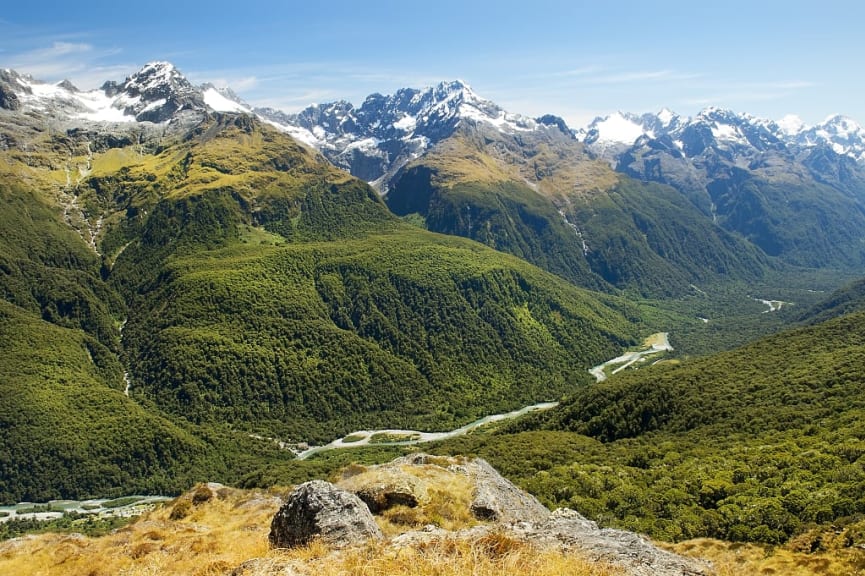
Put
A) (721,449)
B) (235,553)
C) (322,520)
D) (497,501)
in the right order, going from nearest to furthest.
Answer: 1. (322,520)
2. (235,553)
3. (497,501)
4. (721,449)

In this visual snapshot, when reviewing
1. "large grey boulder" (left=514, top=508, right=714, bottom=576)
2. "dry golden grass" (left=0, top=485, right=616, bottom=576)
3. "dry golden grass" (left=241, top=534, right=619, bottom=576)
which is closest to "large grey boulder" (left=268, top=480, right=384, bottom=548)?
"dry golden grass" (left=0, top=485, right=616, bottom=576)

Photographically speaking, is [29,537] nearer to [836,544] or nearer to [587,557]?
[587,557]

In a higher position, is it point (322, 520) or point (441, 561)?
point (441, 561)

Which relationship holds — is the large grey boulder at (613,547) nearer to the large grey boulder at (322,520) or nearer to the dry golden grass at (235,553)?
the dry golden grass at (235,553)

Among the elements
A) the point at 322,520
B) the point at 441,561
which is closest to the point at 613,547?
the point at 441,561

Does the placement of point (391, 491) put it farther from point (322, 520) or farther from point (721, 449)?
point (721, 449)

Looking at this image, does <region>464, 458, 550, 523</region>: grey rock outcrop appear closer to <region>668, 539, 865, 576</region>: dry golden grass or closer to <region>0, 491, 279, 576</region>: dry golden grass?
<region>668, 539, 865, 576</region>: dry golden grass

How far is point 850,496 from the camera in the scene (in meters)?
68.9

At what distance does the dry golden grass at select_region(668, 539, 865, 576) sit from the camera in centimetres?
3966

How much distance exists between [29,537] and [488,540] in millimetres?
45490

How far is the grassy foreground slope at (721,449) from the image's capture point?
72188 mm

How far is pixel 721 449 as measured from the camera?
117625mm

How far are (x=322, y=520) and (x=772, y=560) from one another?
37669mm

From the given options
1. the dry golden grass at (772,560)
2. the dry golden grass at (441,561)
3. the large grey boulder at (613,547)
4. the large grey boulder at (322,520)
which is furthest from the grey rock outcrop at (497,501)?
the dry golden grass at (441,561)
